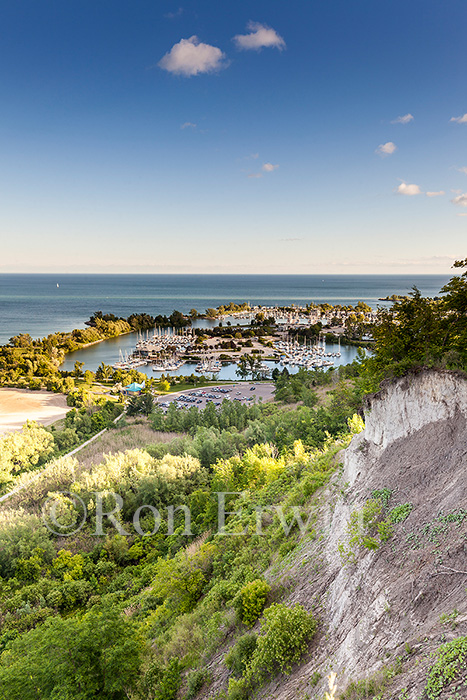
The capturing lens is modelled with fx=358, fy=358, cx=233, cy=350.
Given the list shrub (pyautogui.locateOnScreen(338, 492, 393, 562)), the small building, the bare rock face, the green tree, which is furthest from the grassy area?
shrub (pyautogui.locateOnScreen(338, 492, 393, 562))

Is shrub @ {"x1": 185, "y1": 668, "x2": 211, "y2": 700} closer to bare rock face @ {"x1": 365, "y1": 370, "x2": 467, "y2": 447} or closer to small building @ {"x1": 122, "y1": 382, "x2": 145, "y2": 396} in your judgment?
bare rock face @ {"x1": 365, "y1": 370, "x2": 467, "y2": 447}

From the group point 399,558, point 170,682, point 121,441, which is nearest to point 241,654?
point 170,682

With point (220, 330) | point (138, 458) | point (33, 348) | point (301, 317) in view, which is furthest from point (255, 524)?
point (301, 317)

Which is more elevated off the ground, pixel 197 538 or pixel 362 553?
pixel 362 553

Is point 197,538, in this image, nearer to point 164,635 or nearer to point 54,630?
point 164,635

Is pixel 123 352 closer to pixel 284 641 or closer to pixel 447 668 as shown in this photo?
pixel 284 641

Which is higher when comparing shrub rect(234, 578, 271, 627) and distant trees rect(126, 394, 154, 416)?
shrub rect(234, 578, 271, 627)

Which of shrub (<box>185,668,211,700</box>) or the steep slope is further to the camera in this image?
shrub (<box>185,668,211,700</box>)
